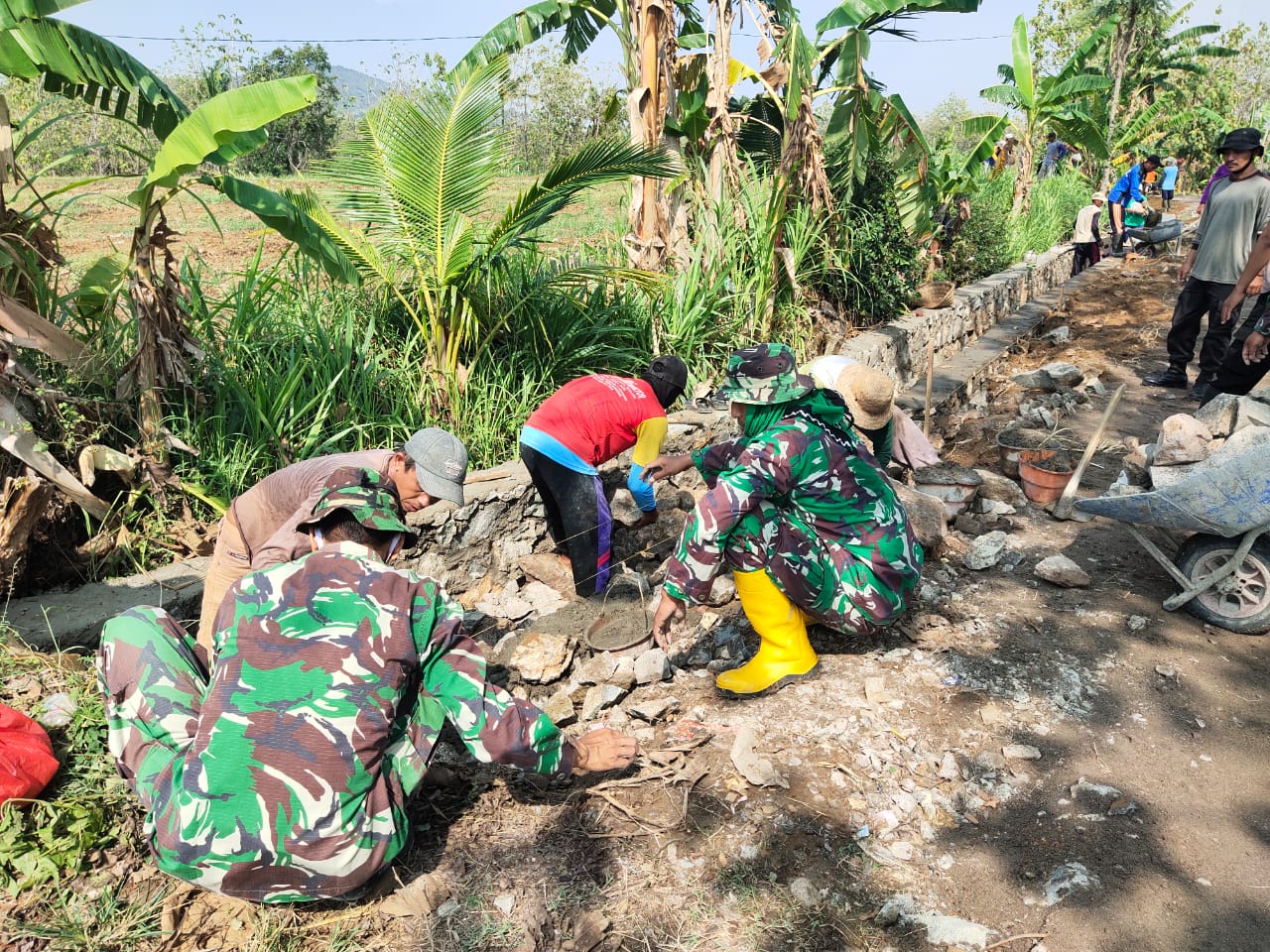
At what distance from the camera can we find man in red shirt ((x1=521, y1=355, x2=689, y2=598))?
4184 millimetres

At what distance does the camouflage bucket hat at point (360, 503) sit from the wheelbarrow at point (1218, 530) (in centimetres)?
290

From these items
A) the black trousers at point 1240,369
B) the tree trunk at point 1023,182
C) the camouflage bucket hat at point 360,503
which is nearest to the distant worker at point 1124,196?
→ the tree trunk at point 1023,182

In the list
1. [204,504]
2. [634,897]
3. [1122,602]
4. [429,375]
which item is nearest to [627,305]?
[429,375]

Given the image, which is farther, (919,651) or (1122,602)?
(1122,602)

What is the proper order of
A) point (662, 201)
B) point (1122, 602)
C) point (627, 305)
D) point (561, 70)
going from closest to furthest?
point (1122, 602) < point (627, 305) < point (662, 201) < point (561, 70)

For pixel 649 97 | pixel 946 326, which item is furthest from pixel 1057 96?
pixel 649 97

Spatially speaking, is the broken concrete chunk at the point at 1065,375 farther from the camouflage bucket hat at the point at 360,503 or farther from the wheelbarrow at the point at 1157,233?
the wheelbarrow at the point at 1157,233

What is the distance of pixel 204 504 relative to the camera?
387 centimetres

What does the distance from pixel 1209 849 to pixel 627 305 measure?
4315mm

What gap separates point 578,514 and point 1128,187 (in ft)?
48.5

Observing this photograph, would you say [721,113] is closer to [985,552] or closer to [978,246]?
[985,552]

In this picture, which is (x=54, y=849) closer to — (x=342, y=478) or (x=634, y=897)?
(x=342, y=478)

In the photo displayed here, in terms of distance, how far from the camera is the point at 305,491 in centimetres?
297

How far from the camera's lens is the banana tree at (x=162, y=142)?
10.2 ft
